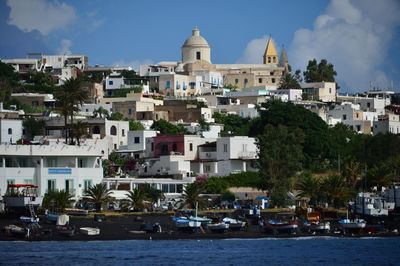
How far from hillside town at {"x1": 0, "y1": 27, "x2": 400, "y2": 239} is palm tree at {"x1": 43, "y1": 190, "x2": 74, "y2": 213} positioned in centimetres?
269

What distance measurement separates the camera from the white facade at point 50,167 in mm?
98625

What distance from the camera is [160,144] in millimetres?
120312

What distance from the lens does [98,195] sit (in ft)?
318

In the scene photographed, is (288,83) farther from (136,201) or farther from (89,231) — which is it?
(89,231)

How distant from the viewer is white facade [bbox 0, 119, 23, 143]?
404 feet

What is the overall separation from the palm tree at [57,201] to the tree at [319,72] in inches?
3396

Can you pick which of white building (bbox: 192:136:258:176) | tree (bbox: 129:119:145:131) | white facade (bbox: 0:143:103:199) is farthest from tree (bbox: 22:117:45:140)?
white facade (bbox: 0:143:103:199)

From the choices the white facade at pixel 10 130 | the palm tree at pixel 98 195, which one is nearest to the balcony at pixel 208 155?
the white facade at pixel 10 130

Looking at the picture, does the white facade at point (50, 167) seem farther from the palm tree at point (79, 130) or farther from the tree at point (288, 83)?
the tree at point (288, 83)

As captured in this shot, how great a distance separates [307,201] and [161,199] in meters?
11.1

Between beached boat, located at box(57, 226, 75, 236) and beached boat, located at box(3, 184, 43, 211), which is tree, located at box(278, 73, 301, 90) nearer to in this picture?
beached boat, located at box(3, 184, 43, 211)

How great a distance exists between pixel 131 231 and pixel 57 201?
30.9 ft

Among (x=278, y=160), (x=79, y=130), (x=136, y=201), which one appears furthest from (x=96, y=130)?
(x=136, y=201)

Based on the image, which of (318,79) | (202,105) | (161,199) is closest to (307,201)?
(161,199)
